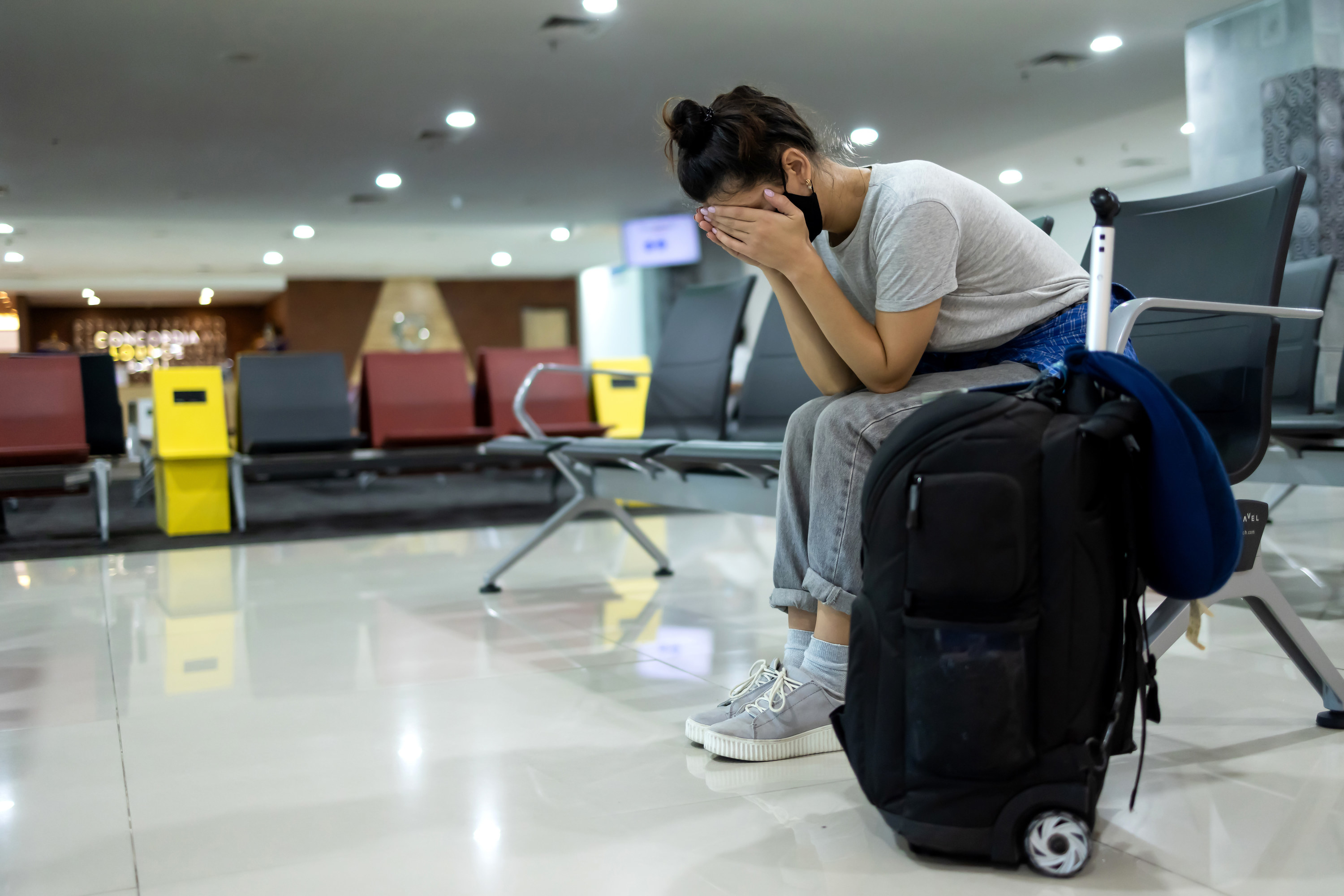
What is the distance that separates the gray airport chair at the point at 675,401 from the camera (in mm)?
3004

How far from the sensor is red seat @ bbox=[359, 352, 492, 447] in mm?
5836

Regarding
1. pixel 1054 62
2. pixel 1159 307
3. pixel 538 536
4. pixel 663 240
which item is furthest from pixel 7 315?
pixel 663 240

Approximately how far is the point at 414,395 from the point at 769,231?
4.90 m

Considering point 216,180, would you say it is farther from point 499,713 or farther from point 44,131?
point 499,713

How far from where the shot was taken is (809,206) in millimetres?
1387

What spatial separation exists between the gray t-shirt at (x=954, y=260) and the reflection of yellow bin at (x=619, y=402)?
4725 millimetres

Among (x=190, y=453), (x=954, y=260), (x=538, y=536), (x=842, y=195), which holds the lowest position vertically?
(x=538, y=536)

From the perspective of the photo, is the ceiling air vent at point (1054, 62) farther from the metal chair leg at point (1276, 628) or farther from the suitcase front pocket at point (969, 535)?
the suitcase front pocket at point (969, 535)

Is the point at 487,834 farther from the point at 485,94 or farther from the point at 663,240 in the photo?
the point at 663,240

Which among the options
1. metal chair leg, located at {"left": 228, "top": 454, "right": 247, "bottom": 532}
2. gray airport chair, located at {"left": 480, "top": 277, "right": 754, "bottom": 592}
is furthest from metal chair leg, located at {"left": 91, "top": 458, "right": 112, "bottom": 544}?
gray airport chair, located at {"left": 480, "top": 277, "right": 754, "bottom": 592}

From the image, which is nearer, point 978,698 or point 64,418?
point 978,698

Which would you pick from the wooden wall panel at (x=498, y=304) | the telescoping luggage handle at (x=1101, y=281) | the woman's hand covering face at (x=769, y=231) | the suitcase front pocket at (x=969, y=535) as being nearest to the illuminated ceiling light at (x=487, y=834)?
the suitcase front pocket at (x=969, y=535)

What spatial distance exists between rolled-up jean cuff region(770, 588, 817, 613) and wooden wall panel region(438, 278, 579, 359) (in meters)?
16.5

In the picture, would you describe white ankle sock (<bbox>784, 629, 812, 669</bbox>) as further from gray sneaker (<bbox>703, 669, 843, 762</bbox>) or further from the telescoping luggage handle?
the telescoping luggage handle
